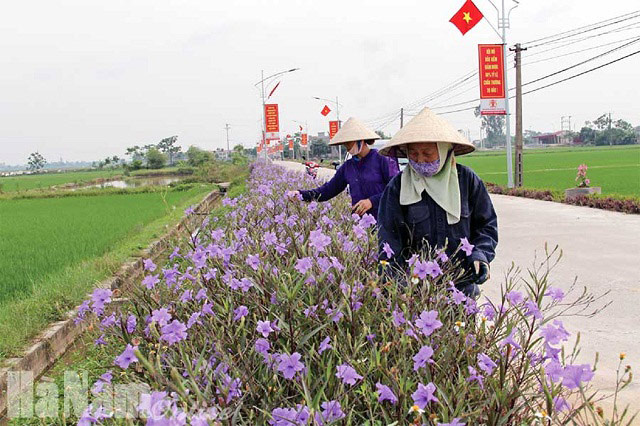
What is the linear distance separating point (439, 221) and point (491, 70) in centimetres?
1401

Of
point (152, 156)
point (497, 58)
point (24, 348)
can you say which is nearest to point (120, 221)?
point (24, 348)

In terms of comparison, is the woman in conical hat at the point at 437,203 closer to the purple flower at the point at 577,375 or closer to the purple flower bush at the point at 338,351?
the purple flower bush at the point at 338,351

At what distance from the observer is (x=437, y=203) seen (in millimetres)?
2529

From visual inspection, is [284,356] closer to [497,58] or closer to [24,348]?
[24,348]

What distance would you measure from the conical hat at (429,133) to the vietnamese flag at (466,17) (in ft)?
45.7

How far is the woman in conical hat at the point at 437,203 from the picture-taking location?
2.50 m

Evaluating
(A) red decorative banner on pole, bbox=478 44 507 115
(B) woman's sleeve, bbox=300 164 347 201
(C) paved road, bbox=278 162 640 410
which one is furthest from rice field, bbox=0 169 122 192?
(B) woman's sleeve, bbox=300 164 347 201

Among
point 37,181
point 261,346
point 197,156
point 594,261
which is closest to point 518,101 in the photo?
point 594,261

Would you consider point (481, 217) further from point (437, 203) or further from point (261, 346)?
point (261, 346)

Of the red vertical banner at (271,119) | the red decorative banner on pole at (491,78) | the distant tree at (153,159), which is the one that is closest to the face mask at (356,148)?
the red decorative banner on pole at (491,78)

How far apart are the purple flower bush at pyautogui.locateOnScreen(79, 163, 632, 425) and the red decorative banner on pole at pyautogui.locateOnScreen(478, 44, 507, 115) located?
1382 cm

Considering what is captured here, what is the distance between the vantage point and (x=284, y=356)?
4.75ft

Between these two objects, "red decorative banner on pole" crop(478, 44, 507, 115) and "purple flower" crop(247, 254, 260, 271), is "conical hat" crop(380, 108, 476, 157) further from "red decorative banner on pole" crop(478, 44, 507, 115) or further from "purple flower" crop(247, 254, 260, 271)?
"red decorative banner on pole" crop(478, 44, 507, 115)

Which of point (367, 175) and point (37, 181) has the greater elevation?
point (367, 175)
